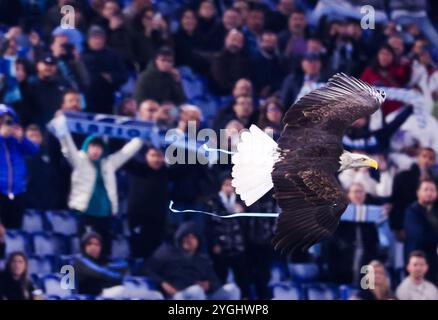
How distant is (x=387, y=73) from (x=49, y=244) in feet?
15.1

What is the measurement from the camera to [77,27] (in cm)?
1623

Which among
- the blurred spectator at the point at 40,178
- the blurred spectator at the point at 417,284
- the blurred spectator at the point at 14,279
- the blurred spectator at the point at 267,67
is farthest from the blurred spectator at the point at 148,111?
the blurred spectator at the point at 417,284

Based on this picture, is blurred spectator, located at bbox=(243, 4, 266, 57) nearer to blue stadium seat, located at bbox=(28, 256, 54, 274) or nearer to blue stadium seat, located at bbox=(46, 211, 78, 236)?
blue stadium seat, located at bbox=(46, 211, 78, 236)

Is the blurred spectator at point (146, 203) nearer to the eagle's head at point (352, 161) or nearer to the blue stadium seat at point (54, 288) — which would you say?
the blue stadium seat at point (54, 288)

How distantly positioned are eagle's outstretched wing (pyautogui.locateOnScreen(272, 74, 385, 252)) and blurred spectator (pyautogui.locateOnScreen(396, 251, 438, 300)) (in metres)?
2.76

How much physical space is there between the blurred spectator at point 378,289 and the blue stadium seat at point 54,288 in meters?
2.80

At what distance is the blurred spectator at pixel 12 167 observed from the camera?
1490 centimetres

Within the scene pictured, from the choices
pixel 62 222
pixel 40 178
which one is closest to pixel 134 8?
pixel 40 178

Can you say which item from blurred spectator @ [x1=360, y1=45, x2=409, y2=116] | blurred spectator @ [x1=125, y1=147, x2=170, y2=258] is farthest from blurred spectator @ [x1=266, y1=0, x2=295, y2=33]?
blurred spectator @ [x1=125, y1=147, x2=170, y2=258]

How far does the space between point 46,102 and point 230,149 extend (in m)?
1.82

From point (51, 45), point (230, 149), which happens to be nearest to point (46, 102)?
point (51, 45)

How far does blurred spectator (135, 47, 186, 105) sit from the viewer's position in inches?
638
